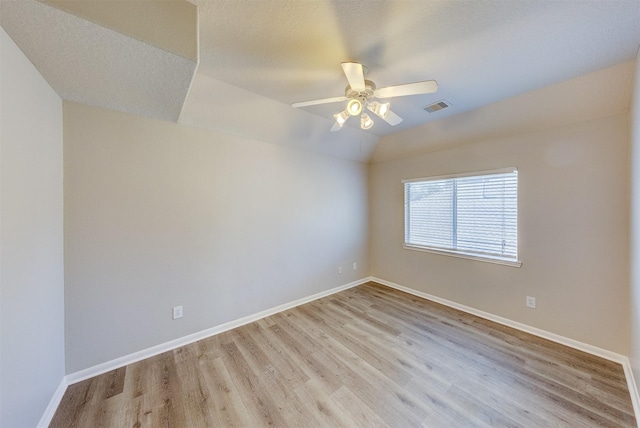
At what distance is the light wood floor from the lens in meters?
1.48

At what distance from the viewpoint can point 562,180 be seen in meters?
2.26

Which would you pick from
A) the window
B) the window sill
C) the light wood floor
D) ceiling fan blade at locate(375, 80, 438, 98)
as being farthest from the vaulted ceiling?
the light wood floor

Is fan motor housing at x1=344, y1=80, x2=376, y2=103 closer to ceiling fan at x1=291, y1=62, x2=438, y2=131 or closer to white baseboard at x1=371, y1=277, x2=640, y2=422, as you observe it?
ceiling fan at x1=291, y1=62, x2=438, y2=131

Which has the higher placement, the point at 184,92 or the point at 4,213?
the point at 184,92

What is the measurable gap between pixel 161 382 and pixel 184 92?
90.6 inches

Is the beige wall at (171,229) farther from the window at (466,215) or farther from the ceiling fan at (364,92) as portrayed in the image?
the window at (466,215)

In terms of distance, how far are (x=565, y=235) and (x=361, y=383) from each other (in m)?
2.46

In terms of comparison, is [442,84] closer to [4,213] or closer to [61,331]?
[4,213]

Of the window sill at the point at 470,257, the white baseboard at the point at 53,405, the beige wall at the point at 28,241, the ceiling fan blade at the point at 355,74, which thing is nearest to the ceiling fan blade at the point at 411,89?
the ceiling fan blade at the point at 355,74

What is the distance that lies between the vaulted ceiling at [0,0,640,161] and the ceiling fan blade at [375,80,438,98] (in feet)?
0.86

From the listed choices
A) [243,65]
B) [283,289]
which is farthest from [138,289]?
[243,65]

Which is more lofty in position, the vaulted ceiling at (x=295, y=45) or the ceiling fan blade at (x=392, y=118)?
the vaulted ceiling at (x=295, y=45)

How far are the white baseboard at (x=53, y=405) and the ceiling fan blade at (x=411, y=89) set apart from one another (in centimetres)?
311

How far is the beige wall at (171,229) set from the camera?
6.01 feet
